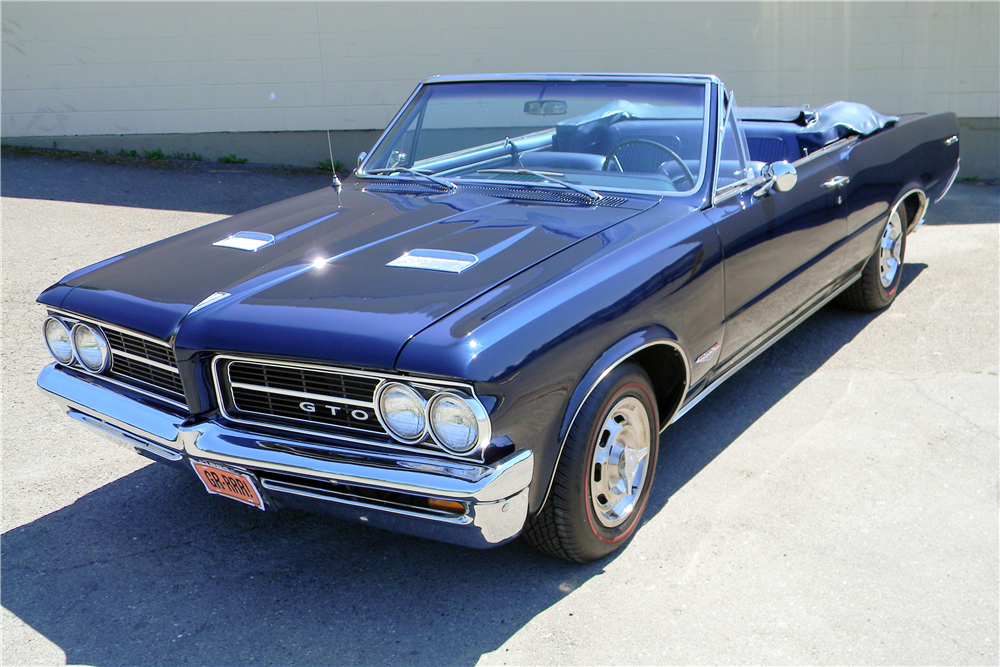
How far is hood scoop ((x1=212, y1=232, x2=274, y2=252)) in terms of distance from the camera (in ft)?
10.7

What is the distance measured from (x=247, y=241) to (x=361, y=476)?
129 cm

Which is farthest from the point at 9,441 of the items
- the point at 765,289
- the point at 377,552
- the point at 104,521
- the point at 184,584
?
the point at 765,289

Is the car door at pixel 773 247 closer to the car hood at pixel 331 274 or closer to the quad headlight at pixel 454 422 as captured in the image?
the car hood at pixel 331 274

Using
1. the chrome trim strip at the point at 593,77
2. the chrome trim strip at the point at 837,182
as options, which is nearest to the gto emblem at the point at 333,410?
the chrome trim strip at the point at 593,77

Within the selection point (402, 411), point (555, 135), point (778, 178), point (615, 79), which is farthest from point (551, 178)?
point (402, 411)

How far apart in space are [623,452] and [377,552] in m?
0.99

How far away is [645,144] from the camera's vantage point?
3688 millimetres

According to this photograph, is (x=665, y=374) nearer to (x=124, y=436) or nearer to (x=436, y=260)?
(x=436, y=260)

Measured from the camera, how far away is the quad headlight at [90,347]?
3060 mm

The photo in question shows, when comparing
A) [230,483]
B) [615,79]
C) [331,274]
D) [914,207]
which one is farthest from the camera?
[914,207]

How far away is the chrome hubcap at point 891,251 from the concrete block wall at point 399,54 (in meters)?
3.94

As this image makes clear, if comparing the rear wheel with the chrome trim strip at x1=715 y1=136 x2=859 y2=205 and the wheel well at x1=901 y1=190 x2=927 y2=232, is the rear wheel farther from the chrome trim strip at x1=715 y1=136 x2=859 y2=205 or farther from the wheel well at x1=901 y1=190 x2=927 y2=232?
the chrome trim strip at x1=715 y1=136 x2=859 y2=205

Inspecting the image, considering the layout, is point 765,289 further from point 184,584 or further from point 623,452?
point 184,584

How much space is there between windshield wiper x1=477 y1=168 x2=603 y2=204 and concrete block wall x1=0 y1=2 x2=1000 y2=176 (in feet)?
18.6
